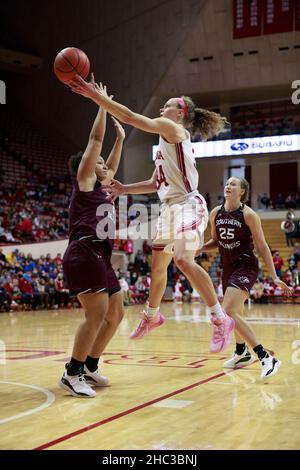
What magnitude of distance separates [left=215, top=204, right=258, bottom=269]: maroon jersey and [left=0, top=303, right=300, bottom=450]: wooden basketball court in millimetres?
1119

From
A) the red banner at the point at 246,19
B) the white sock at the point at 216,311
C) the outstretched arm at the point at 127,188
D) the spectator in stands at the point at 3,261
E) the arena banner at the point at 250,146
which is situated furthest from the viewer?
the arena banner at the point at 250,146

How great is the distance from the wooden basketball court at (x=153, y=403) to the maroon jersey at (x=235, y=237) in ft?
3.67

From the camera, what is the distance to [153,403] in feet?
14.7

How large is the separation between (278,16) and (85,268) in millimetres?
20683

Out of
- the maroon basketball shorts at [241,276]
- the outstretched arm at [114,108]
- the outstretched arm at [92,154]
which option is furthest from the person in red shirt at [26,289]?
the outstretched arm at [114,108]

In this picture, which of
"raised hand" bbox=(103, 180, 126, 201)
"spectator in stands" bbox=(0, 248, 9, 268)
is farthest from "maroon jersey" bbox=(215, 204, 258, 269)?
"spectator in stands" bbox=(0, 248, 9, 268)

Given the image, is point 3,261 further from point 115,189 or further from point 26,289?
point 115,189

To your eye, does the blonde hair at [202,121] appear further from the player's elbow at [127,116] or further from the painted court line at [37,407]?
the painted court line at [37,407]

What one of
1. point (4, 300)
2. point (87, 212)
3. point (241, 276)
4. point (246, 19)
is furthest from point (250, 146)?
point (87, 212)

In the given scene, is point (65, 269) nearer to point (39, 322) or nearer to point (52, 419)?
point (52, 419)

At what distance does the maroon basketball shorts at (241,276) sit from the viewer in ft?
20.1

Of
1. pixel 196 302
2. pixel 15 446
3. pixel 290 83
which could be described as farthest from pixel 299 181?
pixel 15 446

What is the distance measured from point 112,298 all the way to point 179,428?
5.72 feet

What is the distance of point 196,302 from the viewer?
21.5 metres
